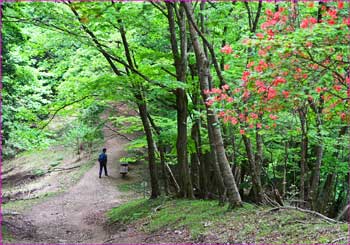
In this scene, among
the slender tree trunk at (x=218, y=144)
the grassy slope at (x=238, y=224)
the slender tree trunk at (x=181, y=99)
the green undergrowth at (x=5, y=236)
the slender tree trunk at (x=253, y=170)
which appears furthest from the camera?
the slender tree trunk at (x=181, y=99)

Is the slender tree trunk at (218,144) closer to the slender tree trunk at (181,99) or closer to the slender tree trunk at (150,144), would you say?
the slender tree trunk at (181,99)

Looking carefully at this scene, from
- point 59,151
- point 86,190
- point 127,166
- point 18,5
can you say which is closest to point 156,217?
point 18,5

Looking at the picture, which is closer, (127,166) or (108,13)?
(108,13)

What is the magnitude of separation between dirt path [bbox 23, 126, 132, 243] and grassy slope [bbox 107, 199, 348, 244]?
6.06 feet

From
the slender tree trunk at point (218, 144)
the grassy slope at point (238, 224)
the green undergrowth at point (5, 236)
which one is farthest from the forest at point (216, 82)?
the green undergrowth at point (5, 236)

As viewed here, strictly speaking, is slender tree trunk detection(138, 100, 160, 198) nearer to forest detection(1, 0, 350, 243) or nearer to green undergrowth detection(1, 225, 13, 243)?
forest detection(1, 0, 350, 243)

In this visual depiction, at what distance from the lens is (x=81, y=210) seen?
Answer: 17.2 meters

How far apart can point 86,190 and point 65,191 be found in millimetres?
1154

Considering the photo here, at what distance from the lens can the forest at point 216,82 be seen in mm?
4816

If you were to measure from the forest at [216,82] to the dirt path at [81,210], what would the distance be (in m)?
2.69

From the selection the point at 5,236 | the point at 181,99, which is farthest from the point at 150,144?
the point at 5,236

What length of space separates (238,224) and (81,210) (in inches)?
422

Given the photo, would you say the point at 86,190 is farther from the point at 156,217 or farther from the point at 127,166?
the point at 156,217

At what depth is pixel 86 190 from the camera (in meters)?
20.6
